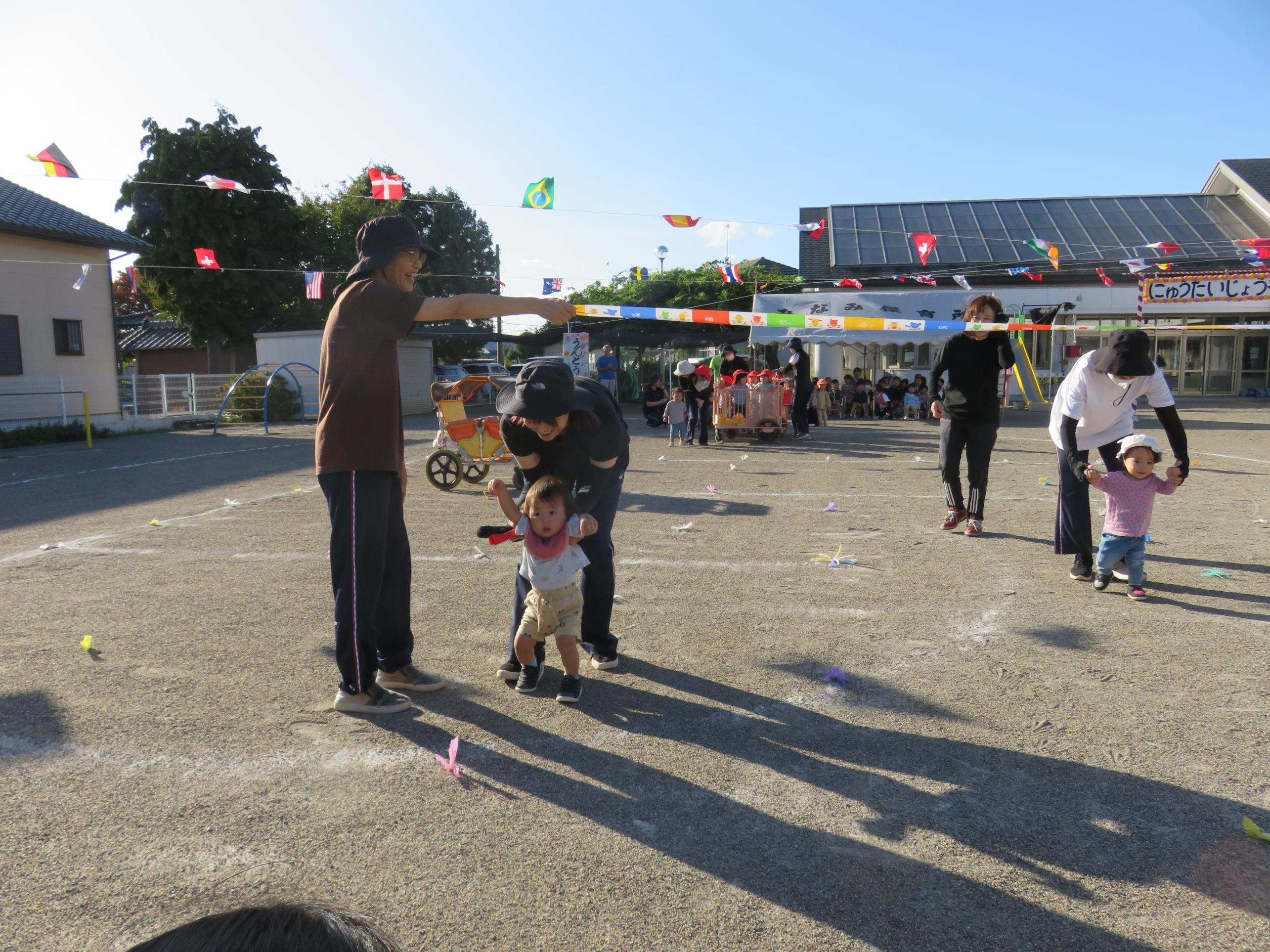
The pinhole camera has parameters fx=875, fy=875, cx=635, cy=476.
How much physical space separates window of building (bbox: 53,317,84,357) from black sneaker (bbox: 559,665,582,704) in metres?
23.1

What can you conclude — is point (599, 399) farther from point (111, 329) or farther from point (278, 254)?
point (278, 254)

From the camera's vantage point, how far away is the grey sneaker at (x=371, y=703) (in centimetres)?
367

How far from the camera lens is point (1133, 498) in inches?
210

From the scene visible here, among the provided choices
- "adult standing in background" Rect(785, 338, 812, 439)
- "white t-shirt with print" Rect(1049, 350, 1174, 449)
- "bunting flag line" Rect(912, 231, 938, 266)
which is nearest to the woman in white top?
"white t-shirt with print" Rect(1049, 350, 1174, 449)

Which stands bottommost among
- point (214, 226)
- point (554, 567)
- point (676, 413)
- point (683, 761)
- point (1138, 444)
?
point (683, 761)

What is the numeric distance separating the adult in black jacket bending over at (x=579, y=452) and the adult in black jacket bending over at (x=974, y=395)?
4.12 m

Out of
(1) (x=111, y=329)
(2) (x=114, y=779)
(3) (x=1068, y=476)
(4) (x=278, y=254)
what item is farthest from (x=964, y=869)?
(4) (x=278, y=254)

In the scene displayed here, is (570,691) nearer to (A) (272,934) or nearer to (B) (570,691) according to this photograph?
(B) (570,691)

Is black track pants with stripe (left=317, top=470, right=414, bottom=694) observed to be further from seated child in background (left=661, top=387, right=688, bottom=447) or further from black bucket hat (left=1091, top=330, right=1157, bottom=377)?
seated child in background (left=661, top=387, right=688, bottom=447)

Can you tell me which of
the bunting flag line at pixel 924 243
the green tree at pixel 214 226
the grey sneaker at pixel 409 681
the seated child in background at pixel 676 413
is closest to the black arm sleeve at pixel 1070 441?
the grey sneaker at pixel 409 681

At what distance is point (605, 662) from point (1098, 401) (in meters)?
3.63

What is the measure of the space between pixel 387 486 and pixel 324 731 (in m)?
1.01

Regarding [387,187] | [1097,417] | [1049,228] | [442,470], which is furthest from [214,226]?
[1097,417]

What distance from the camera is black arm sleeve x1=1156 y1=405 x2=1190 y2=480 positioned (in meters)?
5.30
